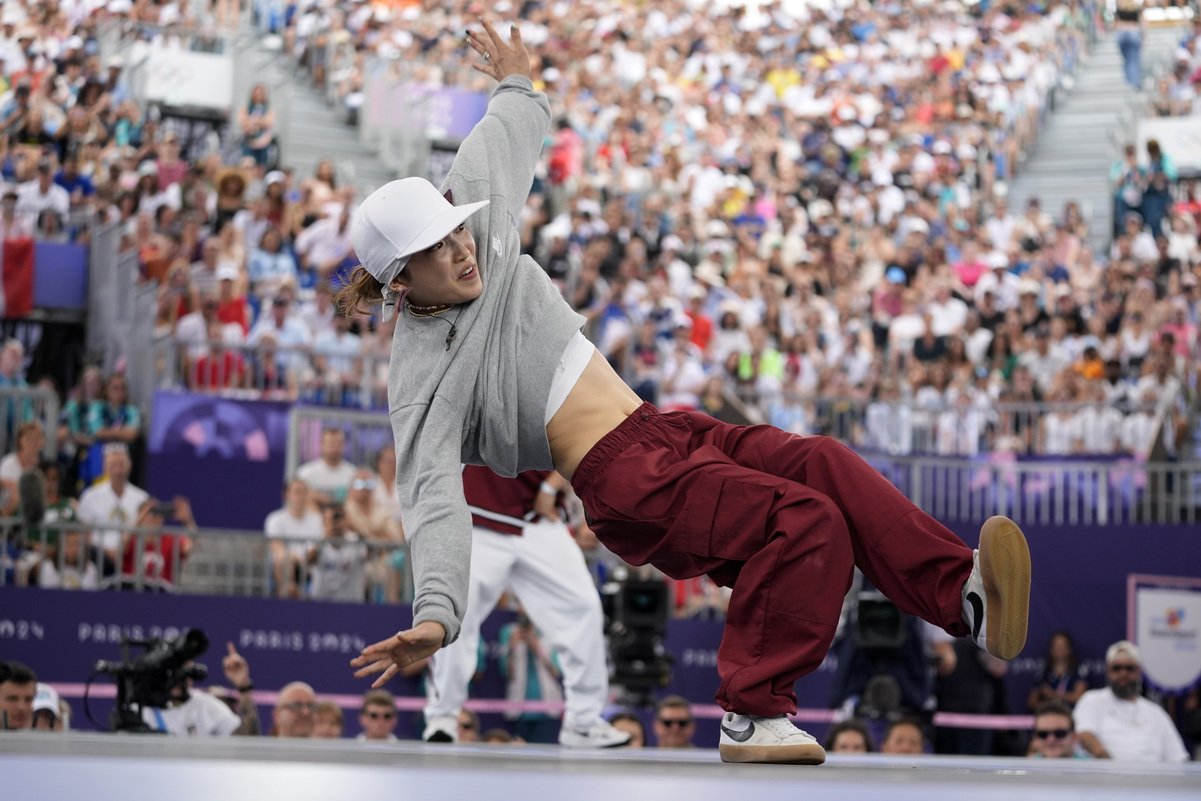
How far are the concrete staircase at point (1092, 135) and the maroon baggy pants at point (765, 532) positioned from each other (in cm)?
1499

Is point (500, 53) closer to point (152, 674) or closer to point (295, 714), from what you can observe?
point (152, 674)

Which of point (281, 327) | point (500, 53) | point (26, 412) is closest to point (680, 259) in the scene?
point (281, 327)

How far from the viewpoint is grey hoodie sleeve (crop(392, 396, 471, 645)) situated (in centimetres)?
336

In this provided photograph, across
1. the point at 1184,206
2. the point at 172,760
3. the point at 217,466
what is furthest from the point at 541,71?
the point at 172,760

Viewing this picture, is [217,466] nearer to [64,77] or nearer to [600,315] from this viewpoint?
[600,315]

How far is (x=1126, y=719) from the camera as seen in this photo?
862 cm

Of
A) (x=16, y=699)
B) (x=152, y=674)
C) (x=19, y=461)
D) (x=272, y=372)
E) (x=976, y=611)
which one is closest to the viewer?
(x=976, y=611)

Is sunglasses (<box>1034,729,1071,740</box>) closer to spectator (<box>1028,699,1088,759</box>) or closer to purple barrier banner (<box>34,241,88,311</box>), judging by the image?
spectator (<box>1028,699,1088,759</box>)

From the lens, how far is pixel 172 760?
234 cm

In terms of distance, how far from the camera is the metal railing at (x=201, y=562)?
873 cm

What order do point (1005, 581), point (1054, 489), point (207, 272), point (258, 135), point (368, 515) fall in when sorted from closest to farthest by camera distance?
point (1005, 581)
point (368, 515)
point (1054, 489)
point (207, 272)
point (258, 135)

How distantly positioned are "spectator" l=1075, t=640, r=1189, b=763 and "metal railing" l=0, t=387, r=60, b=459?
22.1 ft

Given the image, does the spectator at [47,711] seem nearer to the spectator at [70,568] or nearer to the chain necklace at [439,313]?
the spectator at [70,568]

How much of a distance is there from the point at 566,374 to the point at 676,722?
3.93m
